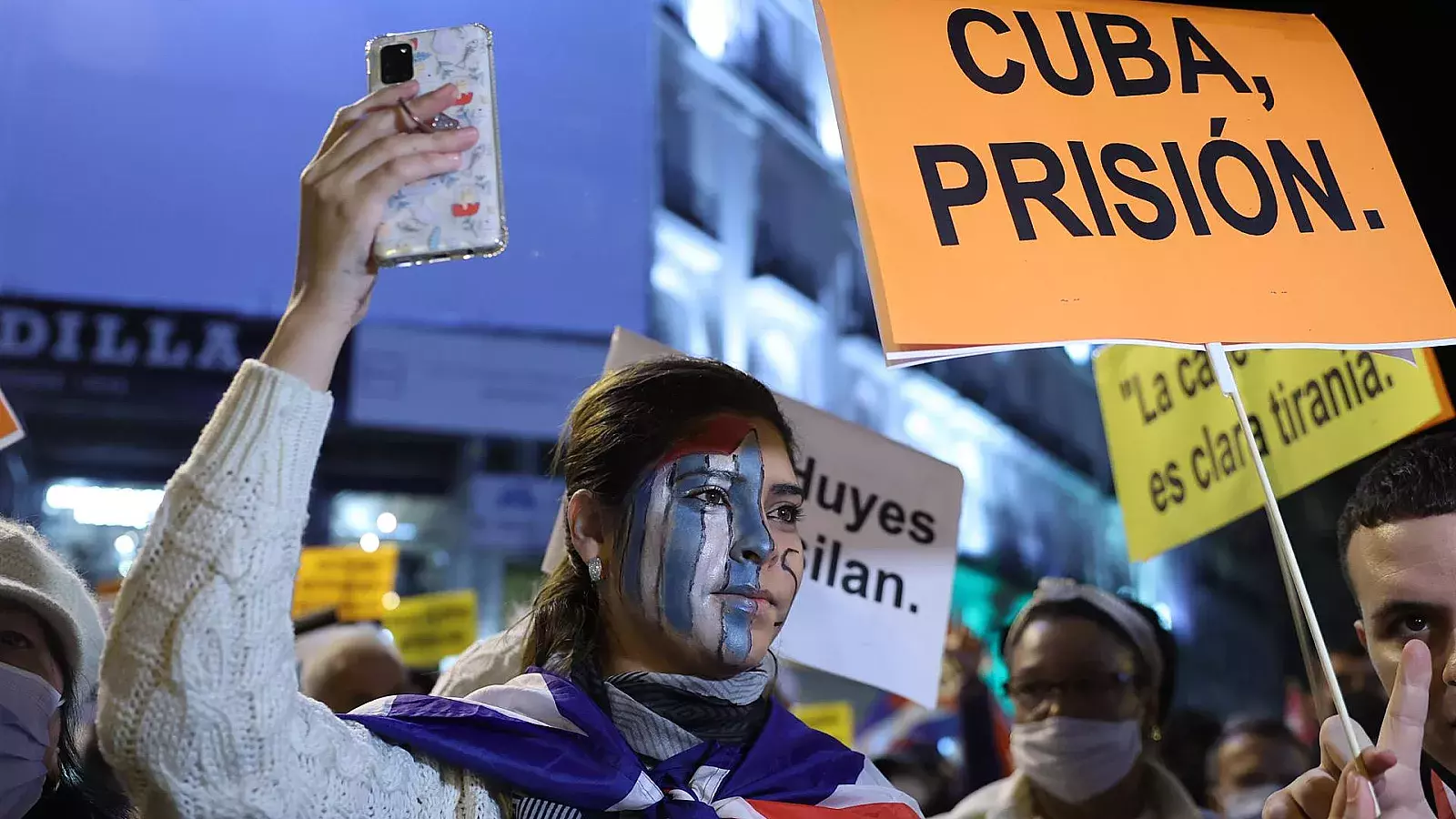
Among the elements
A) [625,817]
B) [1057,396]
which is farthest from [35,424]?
[625,817]

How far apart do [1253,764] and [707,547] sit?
11.1 feet

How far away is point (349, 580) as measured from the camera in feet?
21.7

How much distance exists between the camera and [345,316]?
143 centimetres

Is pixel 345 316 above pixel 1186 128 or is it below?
below

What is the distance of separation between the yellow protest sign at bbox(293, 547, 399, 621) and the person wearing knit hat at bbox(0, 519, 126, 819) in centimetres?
440

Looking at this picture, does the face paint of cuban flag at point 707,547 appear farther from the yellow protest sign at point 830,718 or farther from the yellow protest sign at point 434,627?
the yellow protest sign at point 434,627

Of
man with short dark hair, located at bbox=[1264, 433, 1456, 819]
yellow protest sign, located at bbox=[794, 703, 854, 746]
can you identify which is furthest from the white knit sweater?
yellow protest sign, located at bbox=[794, 703, 854, 746]

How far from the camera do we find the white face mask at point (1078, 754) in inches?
127

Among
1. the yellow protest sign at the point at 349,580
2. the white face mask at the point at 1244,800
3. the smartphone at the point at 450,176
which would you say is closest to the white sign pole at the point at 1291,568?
the smartphone at the point at 450,176

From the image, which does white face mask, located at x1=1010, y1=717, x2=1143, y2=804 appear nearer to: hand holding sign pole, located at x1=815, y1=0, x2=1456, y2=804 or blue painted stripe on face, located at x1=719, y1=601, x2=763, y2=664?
hand holding sign pole, located at x1=815, y1=0, x2=1456, y2=804

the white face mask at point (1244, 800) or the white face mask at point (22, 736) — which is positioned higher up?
the white face mask at point (22, 736)

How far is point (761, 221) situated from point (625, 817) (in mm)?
14144

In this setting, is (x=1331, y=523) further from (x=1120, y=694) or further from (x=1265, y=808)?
(x=1265, y=808)

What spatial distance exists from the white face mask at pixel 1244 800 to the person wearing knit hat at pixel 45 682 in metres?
3.27
